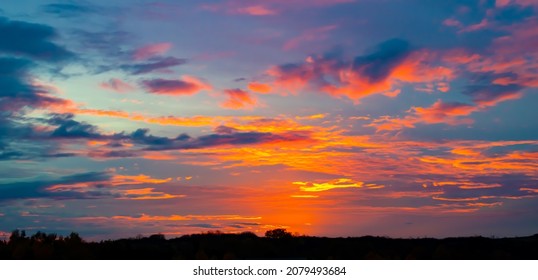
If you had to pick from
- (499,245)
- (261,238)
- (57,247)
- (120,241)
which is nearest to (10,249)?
(57,247)

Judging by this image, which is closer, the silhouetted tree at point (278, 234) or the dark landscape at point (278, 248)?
the dark landscape at point (278, 248)

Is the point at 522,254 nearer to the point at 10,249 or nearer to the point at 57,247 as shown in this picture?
the point at 57,247

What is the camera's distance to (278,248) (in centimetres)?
5044

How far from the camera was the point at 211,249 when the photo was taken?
4912cm

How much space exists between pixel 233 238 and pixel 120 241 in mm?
8821

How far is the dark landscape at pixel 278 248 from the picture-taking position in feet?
143

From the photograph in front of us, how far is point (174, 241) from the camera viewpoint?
57.4m

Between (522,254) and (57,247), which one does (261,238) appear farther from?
(522,254)

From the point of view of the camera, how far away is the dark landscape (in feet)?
143

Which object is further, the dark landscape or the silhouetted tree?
the silhouetted tree
